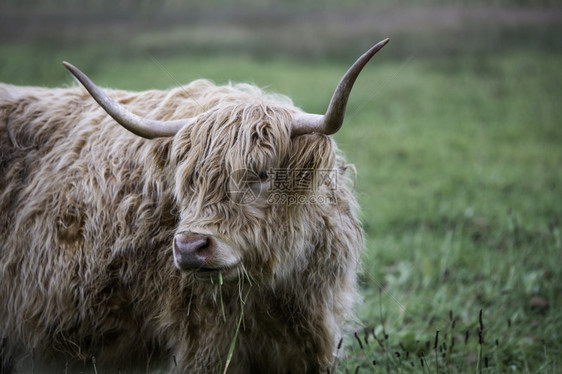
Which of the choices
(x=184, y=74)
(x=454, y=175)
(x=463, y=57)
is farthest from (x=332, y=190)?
(x=463, y=57)

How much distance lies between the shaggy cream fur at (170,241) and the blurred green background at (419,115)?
607 millimetres

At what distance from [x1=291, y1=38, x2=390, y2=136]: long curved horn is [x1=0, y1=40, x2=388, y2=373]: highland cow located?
11 millimetres

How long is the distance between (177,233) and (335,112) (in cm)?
92

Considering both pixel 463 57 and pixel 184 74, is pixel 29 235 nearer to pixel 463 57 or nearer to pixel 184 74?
pixel 184 74

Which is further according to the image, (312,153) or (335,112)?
(312,153)

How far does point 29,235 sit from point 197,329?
1089 millimetres

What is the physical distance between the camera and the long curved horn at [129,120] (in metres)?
2.96

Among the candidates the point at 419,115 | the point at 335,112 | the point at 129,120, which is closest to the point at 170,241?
the point at 129,120

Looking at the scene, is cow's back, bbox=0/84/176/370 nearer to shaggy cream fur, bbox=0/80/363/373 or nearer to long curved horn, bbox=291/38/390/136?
shaggy cream fur, bbox=0/80/363/373

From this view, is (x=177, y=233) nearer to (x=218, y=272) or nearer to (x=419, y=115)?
(x=218, y=272)

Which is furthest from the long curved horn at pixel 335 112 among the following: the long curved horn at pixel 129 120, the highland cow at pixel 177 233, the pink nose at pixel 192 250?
the pink nose at pixel 192 250

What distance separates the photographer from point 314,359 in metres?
3.17

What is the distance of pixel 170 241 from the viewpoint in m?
3.10

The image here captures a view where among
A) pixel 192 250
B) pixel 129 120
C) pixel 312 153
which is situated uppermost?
pixel 129 120
